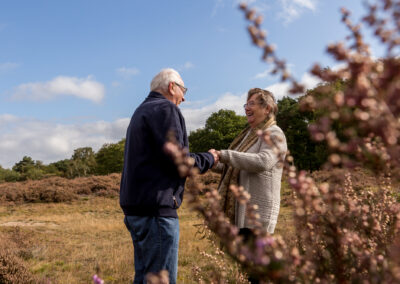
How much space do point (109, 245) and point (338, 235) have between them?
8.20 m

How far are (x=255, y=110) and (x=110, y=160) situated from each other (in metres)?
48.8

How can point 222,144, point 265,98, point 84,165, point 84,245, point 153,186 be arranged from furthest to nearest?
point 84,165 → point 222,144 → point 84,245 → point 265,98 → point 153,186

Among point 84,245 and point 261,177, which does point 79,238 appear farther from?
point 261,177

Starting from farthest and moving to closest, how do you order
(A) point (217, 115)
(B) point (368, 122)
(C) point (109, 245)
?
1. (A) point (217, 115)
2. (C) point (109, 245)
3. (B) point (368, 122)

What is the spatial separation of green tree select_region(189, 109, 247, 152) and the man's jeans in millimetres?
36710

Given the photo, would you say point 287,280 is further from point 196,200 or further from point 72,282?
point 72,282

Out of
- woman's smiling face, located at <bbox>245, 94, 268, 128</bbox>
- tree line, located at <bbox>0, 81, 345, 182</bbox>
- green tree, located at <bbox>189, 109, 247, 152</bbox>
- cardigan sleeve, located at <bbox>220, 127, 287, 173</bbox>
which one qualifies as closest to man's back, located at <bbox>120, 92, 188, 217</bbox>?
cardigan sleeve, located at <bbox>220, 127, 287, 173</bbox>

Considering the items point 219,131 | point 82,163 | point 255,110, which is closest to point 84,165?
point 82,163

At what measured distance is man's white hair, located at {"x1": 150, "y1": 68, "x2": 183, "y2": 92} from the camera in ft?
10.0

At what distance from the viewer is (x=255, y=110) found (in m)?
Result: 3.48

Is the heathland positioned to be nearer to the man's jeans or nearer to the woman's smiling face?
the man's jeans

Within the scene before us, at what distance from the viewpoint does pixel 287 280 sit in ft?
4.15

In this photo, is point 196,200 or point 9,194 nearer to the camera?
point 196,200

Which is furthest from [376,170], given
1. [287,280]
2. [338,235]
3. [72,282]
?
[72,282]
